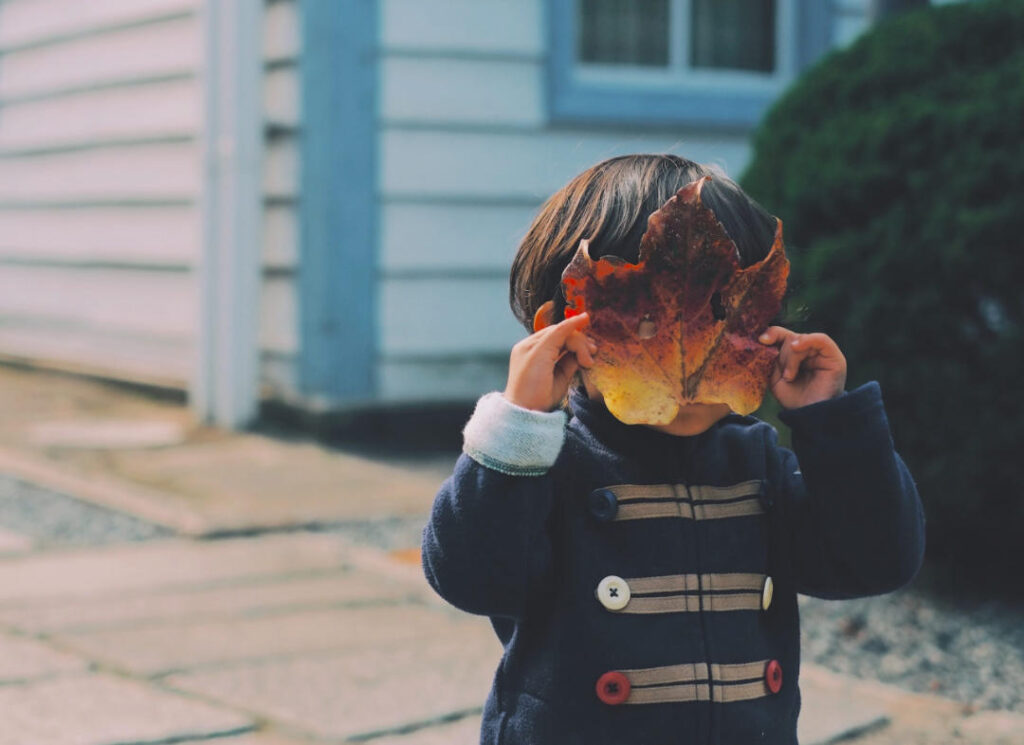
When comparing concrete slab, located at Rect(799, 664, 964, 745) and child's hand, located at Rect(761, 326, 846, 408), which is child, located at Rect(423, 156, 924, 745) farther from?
concrete slab, located at Rect(799, 664, 964, 745)

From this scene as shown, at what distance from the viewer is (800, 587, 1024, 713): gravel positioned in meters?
3.56

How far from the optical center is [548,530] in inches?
77.0

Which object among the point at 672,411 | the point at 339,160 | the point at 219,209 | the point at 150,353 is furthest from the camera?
the point at 150,353

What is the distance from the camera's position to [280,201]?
22.6 feet

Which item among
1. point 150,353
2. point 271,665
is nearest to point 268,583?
point 271,665

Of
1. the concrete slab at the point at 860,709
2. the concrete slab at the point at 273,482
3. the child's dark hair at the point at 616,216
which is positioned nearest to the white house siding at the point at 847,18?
the concrete slab at the point at 273,482

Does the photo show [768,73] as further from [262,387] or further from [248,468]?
[248,468]

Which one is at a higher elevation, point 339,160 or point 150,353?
point 339,160

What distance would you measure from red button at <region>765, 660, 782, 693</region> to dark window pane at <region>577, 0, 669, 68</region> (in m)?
5.63

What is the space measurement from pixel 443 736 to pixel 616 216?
5.01 feet

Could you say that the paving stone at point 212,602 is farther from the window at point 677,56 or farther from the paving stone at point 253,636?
the window at point 677,56

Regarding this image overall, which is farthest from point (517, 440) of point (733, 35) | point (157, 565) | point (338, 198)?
point (733, 35)

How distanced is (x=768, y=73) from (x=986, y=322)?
4.23 m

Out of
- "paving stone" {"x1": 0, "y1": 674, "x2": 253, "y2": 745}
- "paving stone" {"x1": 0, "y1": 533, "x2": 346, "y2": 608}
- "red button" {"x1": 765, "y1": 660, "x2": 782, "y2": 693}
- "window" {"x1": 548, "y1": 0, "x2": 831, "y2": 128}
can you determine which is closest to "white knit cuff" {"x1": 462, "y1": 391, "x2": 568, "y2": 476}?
"red button" {"x1": 765, "y1": 660, "x2": 782, "y2": 693}
